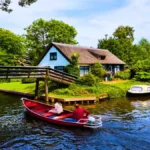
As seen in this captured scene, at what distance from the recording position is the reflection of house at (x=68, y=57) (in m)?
45.2

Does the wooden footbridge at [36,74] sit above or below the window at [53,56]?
below

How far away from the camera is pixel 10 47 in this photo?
196 feet

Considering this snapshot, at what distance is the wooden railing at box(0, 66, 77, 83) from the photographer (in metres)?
26.4

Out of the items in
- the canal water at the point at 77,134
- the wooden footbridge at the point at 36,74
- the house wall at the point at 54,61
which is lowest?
the canal water at the point at 77,134

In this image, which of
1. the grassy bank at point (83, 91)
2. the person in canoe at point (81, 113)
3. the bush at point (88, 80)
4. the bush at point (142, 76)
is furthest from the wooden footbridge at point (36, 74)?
the bush at point (142, 76)

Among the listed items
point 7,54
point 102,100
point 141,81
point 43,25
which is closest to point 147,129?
point 102,100

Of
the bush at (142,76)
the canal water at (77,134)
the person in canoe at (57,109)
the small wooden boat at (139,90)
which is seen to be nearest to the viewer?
the canal water at (77,134)

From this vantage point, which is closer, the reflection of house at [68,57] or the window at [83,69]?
the reflection of house at [68,57]

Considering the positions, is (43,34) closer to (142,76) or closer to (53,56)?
(53,56)

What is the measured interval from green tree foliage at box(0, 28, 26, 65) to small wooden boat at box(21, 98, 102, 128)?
35.4 metres

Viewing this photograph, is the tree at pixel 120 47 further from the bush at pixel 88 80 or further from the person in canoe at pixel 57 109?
the person in canoe at pixel 57 109

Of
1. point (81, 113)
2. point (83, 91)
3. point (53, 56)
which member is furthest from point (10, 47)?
point (81, 113)

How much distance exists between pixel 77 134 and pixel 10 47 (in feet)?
151

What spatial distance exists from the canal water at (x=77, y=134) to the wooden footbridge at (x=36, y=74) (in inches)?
175
